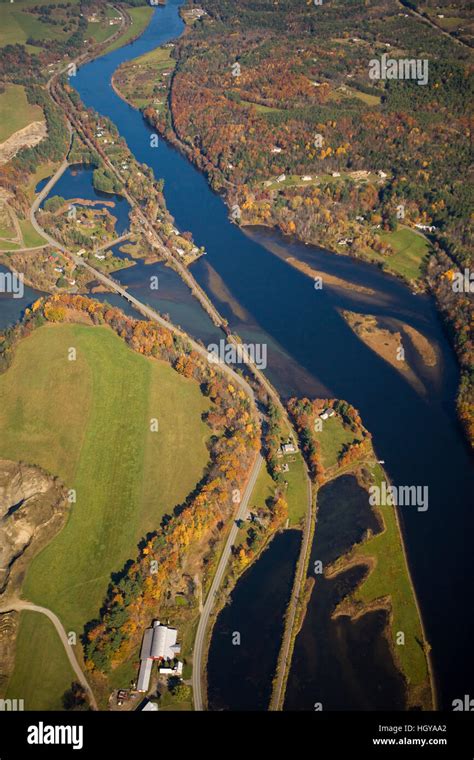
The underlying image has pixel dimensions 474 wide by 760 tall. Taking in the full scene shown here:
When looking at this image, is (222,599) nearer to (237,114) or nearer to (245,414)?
(245,414)

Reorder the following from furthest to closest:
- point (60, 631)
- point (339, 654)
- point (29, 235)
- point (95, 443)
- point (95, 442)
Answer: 1. point (29, 235)
2. point (95, 442)
3. point (95, 443)
4. point (60, 631)
5. point (339, 654)

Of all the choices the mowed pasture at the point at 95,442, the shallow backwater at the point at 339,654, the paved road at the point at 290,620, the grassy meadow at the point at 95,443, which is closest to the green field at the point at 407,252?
the grassy meadow at the point at 95,443

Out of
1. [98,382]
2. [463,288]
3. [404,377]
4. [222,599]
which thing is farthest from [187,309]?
[222,599]

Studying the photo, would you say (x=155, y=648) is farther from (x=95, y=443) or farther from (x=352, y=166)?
(x=352, y=166)

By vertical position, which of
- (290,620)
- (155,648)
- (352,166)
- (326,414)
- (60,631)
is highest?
(352,166)

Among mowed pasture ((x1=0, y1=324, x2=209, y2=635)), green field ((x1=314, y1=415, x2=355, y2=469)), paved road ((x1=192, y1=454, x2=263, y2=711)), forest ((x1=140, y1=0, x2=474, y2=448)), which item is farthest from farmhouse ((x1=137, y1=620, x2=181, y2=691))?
forest ((x1=140, y1=0, x2=474, y2=448))

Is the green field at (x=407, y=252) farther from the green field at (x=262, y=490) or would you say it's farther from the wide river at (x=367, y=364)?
the green field at (x=262, y=490)

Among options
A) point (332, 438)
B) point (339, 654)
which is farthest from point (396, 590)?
point (332, 438)
